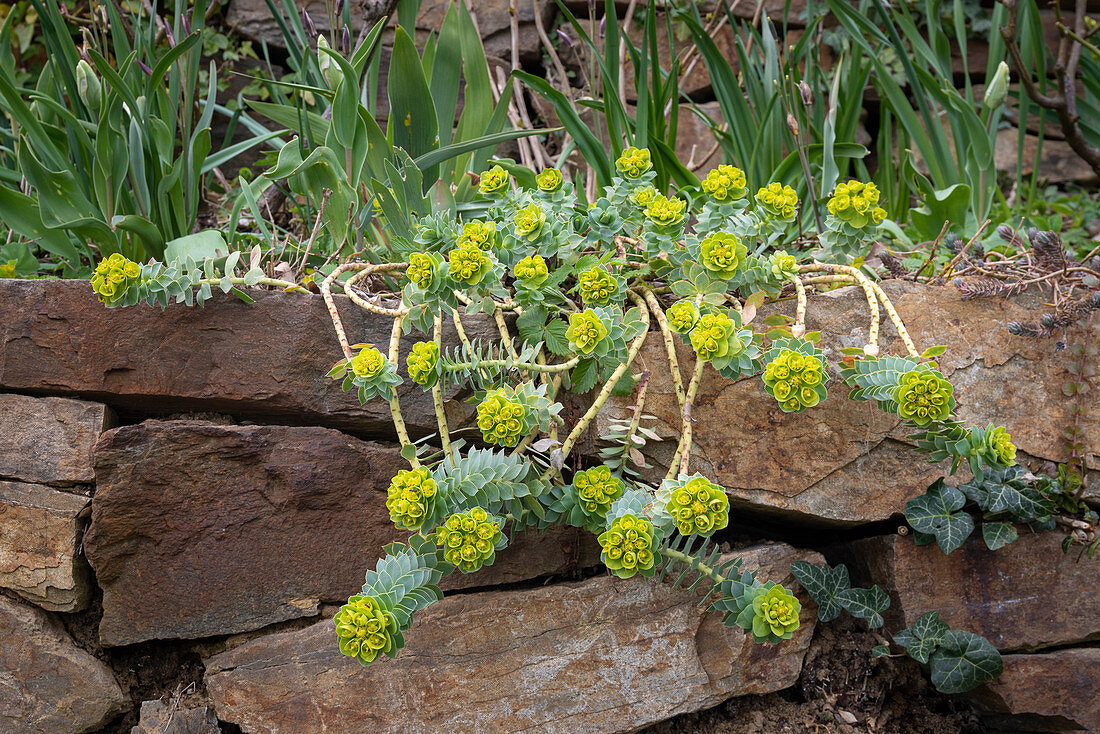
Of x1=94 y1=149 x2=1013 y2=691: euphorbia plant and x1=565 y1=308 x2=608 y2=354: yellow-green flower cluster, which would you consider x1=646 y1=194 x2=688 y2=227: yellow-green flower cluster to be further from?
x1=565 y1=308 x2=608 y2=354: yellow-green flower cluster

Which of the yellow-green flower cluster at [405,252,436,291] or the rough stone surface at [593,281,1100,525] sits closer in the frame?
the yellow-green flower cluster at [405,252,436,291]

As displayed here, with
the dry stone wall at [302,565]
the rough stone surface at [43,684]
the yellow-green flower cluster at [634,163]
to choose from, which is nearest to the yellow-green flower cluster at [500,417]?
the dry stone wall at [302,565]

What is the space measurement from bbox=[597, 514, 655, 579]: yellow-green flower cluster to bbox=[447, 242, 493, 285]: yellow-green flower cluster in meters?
0.43

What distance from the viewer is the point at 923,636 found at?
1.44 meters

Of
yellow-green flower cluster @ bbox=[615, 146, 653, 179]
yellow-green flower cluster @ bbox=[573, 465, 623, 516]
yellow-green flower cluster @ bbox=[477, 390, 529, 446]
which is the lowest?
yellow-green flower cluster @ bbox=[573, 465, 623, 516]

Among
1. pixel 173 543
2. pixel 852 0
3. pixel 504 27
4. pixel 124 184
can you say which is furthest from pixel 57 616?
pixel 852 0

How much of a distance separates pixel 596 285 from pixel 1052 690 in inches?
47.3

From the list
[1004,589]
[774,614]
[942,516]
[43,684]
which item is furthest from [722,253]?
[43,684]

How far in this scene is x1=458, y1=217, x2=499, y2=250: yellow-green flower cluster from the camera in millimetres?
1224

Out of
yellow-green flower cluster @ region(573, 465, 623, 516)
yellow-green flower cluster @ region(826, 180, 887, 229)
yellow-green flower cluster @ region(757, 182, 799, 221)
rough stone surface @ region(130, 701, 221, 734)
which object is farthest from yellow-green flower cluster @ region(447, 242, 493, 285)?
rough stone surface @ region(130, 701, 221, 734)

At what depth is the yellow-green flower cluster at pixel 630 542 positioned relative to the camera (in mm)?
1098

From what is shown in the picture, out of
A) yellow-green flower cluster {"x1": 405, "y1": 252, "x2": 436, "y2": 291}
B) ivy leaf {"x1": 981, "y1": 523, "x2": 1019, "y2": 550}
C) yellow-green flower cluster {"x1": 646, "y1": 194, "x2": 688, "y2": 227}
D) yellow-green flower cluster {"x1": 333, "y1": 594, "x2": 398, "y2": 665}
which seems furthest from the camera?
ivy leaf {"x1": 981, "y1": 523, "x2": 1019, "y2": 550}

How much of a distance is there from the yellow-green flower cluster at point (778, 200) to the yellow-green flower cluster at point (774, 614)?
0.68 m

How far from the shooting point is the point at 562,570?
1.49 metres
